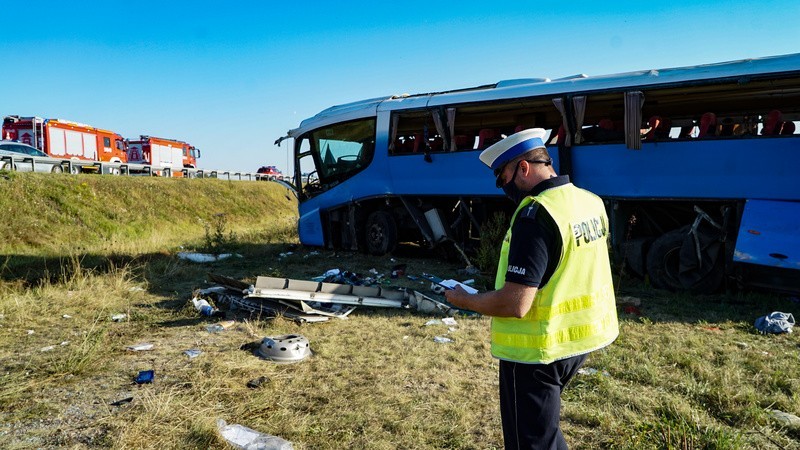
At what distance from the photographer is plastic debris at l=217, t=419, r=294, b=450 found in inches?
114

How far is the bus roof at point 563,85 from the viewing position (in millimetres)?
5898

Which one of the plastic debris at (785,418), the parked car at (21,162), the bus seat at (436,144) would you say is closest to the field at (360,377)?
the plastic debris at (785,418)

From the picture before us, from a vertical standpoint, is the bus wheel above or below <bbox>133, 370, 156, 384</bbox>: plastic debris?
above

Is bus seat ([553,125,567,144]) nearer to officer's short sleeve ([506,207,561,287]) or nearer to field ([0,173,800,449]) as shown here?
field ([0,173,800,449])

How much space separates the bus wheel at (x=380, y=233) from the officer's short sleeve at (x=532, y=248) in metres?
8.03

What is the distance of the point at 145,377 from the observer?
3879mm

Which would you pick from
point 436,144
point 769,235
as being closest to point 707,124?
point 769,235

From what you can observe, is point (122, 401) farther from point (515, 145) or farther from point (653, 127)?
point (653, 127)

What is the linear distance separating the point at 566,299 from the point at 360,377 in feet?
8.03

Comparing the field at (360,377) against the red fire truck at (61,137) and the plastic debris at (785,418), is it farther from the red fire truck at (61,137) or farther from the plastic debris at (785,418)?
the red fire truck at (61,137)

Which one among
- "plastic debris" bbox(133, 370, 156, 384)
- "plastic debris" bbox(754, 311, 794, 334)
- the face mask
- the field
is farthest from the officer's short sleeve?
"plastic debris" bbox(754, 311, 794, 334)

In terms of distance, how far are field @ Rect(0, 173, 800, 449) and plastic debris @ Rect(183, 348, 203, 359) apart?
2.0 inches

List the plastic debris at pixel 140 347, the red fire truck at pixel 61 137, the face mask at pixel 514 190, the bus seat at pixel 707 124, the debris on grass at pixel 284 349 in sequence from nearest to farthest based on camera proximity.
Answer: the face mask at pixel 514 190
the debris on grass at pixel 284 349
the plastic debris at pixel 140 347
the bus seat at pixel 707 124
the red fire truck at pixel 61 137

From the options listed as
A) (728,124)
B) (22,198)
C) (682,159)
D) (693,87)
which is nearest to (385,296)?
(682,159)
